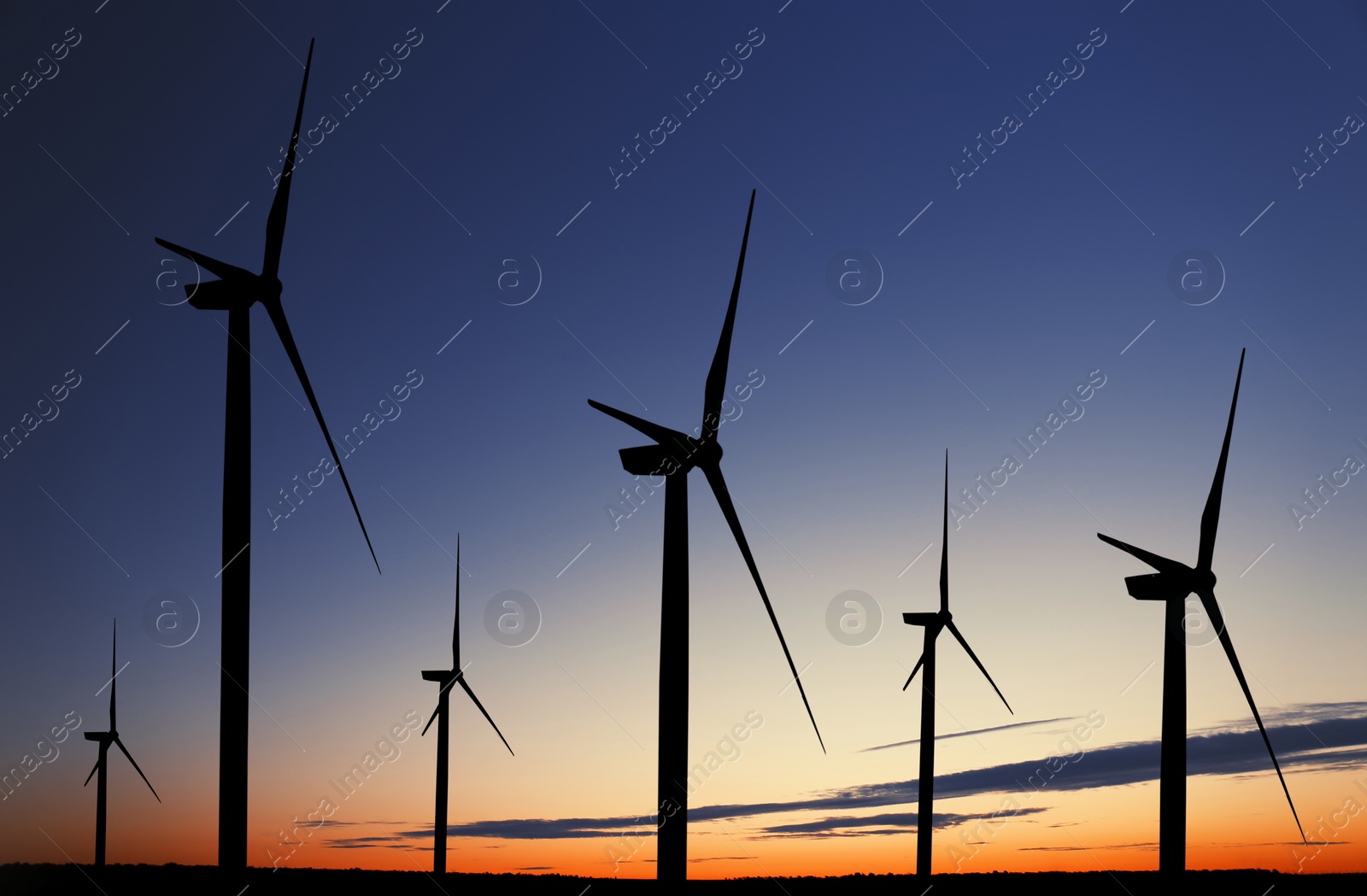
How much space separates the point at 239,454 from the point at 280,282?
631 centimetres

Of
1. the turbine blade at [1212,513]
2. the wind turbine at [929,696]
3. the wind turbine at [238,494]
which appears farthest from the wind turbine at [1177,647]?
the wind turbine at [238,494]

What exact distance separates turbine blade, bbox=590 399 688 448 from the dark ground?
23174 millimetres

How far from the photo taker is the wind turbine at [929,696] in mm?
45844

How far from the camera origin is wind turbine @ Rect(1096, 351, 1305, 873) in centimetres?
3278

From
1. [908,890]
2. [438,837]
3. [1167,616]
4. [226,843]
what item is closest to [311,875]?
[438,837]

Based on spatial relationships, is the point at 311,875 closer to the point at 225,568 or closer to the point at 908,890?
the point at 908,890

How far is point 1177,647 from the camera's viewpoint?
36000 millimetres

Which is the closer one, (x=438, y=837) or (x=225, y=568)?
(x=225, y=568)

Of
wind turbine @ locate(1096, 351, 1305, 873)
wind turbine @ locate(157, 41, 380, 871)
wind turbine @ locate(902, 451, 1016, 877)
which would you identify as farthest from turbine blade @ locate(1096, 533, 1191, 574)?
wind turbine @ locate(157, 41, 380, 871)

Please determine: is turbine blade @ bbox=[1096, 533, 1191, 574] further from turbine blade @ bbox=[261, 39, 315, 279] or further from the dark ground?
turbine blade @ bbox=[261, 39, 315, 279]

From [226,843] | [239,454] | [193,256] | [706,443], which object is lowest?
[226,843]

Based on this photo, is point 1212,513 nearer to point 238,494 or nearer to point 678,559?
point 678,559

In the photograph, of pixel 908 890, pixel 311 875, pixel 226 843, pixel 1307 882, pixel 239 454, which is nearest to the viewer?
pixel 226 843

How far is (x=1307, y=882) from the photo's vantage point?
67500mm
